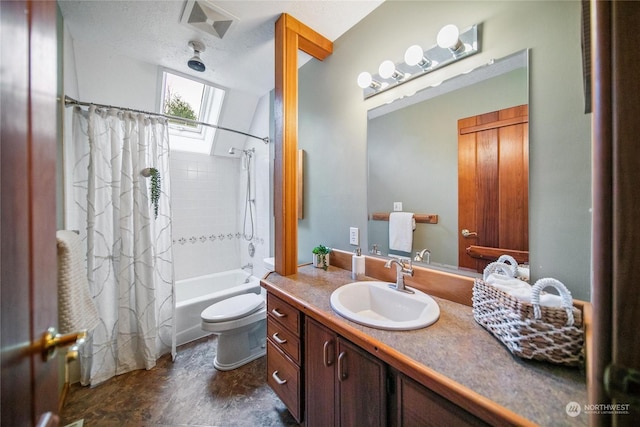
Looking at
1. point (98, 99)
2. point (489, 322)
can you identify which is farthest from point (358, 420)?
point (98, 99)

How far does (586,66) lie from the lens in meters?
0.46

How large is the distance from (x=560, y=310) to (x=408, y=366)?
1.52 ft

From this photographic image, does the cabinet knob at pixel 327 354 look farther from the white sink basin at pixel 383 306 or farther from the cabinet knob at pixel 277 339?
the cabinet knob at pixel 277 339

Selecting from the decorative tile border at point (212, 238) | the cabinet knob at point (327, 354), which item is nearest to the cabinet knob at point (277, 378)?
A: the cabinet knob at point (327, 354)

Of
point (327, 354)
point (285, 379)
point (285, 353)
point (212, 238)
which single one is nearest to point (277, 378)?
point (285, 379)

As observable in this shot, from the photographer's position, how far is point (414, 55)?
123 cm

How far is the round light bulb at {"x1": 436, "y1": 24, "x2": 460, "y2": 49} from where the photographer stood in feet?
3.56

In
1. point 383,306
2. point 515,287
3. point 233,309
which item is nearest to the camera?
point 515,287

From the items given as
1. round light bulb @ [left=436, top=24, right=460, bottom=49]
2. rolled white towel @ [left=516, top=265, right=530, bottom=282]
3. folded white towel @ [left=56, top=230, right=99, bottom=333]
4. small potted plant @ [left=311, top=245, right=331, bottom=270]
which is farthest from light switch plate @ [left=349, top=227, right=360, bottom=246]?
folded white towel @ [left=56, top=230, right=99, bottom=333]

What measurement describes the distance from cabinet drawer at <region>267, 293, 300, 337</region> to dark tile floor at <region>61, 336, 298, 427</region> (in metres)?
0.67

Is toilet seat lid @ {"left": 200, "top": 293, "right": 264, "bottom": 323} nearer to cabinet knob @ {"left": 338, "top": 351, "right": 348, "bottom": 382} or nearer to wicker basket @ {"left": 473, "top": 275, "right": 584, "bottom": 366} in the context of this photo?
cabinet knob @ {"left": 338, "top": 351, "right": 348, "bottom": 382}

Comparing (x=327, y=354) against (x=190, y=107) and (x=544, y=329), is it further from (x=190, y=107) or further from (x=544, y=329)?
(x=190, y=107)

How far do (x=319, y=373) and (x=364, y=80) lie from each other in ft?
5.62

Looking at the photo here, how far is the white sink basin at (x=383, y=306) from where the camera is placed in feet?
2.95
